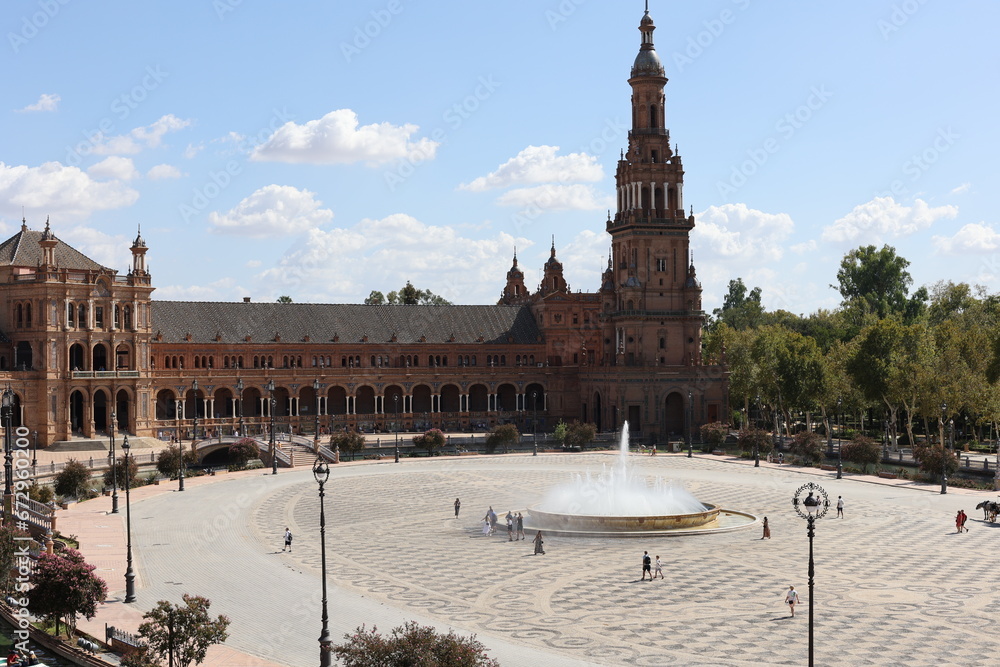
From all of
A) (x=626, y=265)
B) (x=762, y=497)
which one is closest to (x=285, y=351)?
Answer: (x=626, y=265)

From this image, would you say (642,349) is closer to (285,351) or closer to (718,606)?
(285,351)

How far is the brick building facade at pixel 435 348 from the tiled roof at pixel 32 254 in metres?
0.16

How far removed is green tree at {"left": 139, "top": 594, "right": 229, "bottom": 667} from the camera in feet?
91.7

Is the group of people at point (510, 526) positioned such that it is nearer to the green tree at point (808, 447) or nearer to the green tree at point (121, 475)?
the green tree at point (121, 475)

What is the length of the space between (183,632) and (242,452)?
53.3 metres

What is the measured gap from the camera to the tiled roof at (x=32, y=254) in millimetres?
89000

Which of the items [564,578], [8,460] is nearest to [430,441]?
[8,460]

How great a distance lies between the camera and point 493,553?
4578cm

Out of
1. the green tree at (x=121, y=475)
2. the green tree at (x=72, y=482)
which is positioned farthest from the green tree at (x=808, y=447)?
the green tree at (x=72, y=482)

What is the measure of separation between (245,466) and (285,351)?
79.5ft

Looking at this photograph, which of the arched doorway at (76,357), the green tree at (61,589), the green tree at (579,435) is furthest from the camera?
the green tree at (579,435)

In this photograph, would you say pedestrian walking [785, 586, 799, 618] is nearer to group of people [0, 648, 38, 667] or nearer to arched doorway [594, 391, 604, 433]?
group of people [0, 648, 38, 667]

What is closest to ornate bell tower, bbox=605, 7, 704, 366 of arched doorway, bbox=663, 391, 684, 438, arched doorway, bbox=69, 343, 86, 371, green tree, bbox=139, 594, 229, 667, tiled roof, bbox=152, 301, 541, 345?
arched doorway, bbox=663, 391, 684, 438

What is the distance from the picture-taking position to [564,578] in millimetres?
40688
